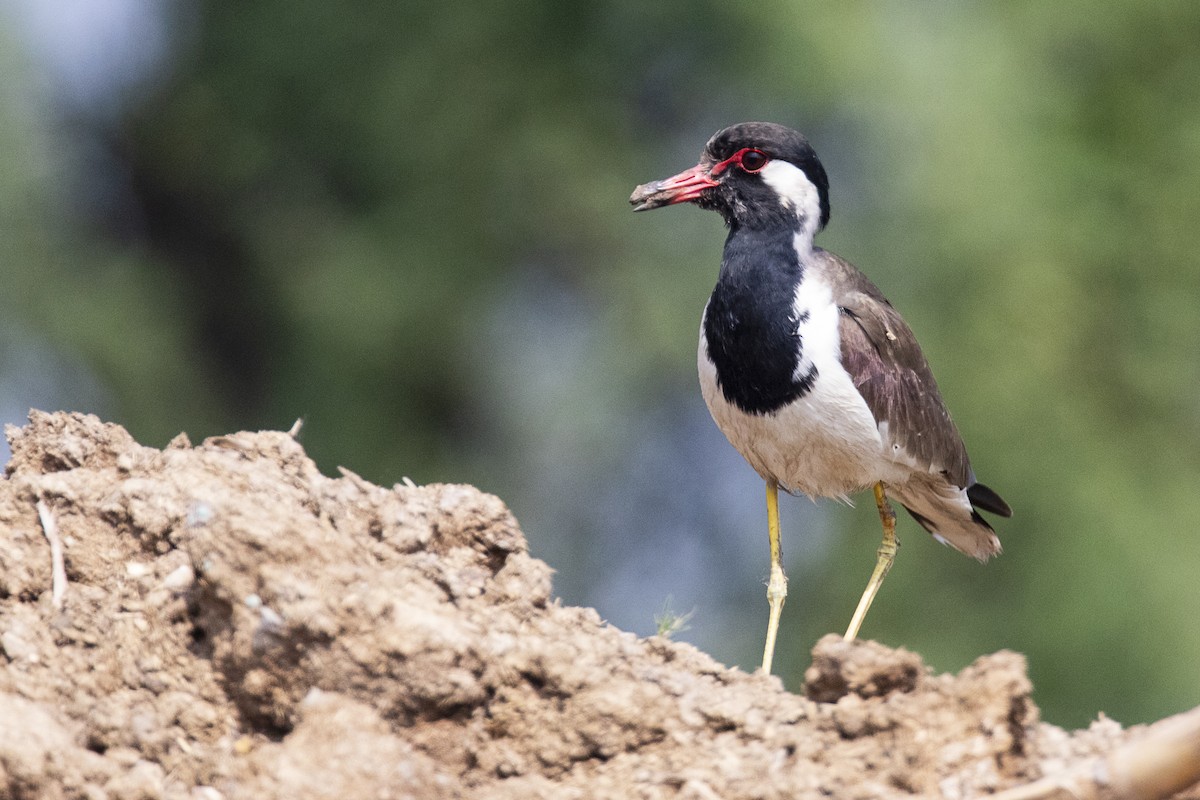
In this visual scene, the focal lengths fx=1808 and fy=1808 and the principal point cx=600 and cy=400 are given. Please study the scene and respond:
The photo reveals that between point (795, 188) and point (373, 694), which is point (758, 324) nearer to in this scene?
point (795, 188)

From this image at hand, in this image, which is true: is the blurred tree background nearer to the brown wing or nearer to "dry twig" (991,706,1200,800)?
the brown wing

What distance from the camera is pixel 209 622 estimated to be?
4.46 m

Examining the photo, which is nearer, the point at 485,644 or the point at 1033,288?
the point at 485,644

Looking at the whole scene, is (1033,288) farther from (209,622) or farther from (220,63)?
(209,622)

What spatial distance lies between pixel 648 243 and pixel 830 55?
2.31 meters

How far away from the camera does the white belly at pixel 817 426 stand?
6383 mm

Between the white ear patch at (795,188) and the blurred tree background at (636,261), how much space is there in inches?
340

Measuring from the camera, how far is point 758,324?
256 inches

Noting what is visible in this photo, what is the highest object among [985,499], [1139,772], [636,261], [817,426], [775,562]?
[636,261]

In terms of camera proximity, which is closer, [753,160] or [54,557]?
[54,557]

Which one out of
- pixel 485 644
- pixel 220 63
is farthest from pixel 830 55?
pixel 485 644

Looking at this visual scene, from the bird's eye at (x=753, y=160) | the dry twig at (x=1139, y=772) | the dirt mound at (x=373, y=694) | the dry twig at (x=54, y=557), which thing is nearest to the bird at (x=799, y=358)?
the bird's eye at (x=753, y=160)

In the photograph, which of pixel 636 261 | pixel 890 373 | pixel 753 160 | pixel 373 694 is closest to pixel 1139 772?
pixel 373 694

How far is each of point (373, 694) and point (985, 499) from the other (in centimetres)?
381
